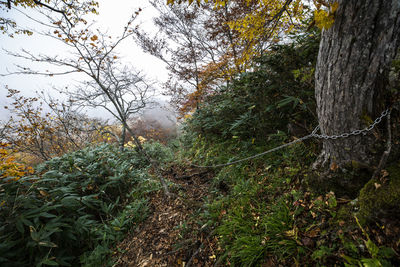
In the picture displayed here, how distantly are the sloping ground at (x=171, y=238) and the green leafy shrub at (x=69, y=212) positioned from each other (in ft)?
0.90

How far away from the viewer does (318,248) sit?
141 cm

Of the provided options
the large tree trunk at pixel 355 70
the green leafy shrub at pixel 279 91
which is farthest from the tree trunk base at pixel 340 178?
the green leafy shrub at pixel 279 91

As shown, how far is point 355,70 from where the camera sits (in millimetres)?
1397

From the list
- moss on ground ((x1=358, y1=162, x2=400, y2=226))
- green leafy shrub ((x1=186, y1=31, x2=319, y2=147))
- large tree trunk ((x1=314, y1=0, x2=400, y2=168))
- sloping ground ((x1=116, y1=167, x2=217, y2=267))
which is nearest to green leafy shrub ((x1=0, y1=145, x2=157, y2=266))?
sloping ground ((x1=116, y1=167, x2=217, y2=267))

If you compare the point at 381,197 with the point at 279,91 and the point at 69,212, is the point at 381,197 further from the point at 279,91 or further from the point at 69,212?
the point at 69,212

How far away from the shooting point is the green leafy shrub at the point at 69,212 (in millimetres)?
2016

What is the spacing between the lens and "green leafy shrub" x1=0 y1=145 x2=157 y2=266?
2.02m

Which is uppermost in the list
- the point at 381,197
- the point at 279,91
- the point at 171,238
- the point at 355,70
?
the point at 279,91

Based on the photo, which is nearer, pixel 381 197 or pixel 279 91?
pixel 381 197

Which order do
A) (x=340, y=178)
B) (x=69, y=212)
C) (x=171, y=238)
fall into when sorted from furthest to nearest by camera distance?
1. (x=69, y=212)
2. (x=171, y=238)
3. (x=340, y=178)

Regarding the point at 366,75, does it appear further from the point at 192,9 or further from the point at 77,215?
the point at 192,9

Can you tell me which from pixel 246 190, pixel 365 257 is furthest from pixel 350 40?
pixel 246 190

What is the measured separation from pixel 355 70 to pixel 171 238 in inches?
126

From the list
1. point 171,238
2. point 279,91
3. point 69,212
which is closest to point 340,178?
point 279,91
